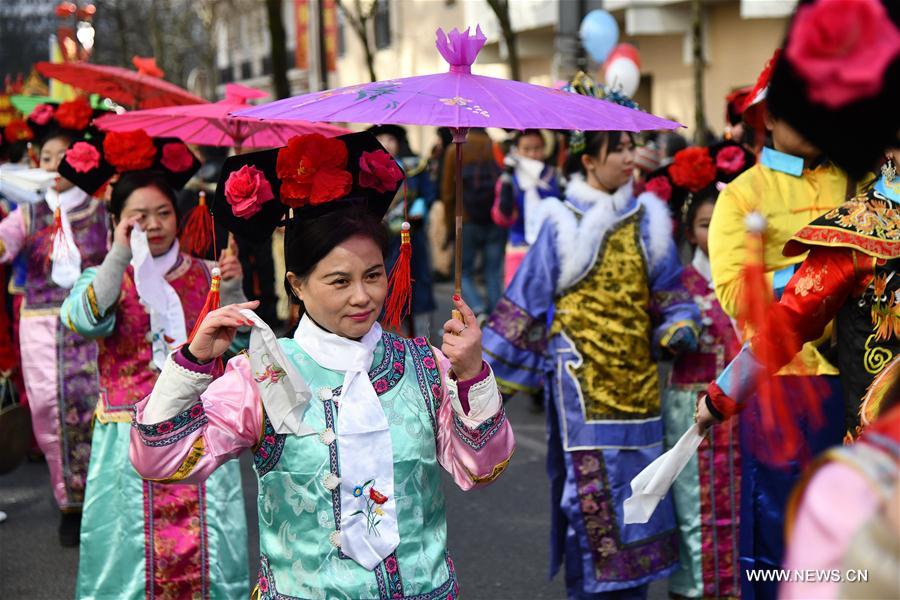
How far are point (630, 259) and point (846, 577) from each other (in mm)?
3251

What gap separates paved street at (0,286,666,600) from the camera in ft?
16.5

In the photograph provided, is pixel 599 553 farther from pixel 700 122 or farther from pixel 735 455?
pixel 700 122

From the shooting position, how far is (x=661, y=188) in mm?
5031

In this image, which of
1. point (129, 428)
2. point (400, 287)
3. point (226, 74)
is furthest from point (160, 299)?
point (226, 74)

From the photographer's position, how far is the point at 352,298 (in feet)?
8.87

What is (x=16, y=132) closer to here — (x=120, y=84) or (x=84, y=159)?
(x=120, y=84)

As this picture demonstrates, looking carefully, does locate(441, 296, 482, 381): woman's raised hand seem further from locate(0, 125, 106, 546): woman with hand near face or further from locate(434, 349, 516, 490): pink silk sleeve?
locate(0, 125, 106, 546): woman with hand near face

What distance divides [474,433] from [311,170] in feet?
2.29

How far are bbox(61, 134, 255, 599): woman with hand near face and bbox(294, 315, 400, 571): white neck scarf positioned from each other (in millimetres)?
1689

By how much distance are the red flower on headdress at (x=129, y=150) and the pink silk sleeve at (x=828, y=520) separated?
329 cm

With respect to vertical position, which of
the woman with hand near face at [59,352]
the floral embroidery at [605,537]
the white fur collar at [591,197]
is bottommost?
the floral embroidery at [605,537]

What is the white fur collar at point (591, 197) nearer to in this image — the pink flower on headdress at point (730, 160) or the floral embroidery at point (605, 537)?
the pink flower on headdress at point (730, 160)

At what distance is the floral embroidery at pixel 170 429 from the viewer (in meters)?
2.58

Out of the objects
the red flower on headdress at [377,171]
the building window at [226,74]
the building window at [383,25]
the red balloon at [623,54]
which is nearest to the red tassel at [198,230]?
the red flower on headdress at [377,171]
